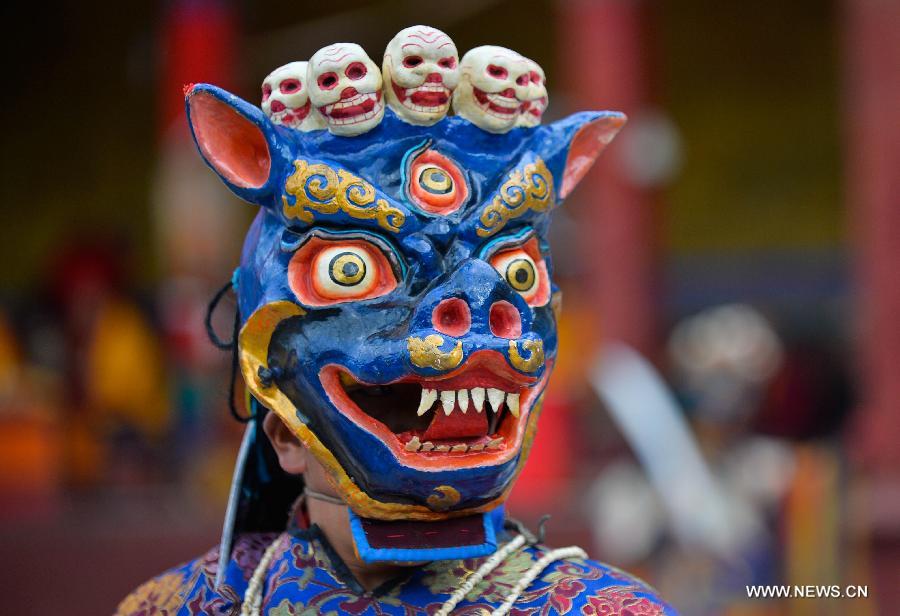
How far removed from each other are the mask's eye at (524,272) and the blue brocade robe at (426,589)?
43 centimetres

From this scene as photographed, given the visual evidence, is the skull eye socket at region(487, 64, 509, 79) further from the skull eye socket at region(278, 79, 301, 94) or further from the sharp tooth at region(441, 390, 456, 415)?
the sharp tooth at region(441, 390, 456, 415)

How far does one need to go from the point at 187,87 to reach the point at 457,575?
85 cm

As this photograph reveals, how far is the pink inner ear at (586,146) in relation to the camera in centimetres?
236

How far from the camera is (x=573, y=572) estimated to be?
224 centimetres

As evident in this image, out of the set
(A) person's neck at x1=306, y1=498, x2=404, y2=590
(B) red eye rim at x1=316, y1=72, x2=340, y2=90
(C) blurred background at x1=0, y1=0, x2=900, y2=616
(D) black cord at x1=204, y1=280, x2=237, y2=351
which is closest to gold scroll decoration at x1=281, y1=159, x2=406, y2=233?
(B) red eye rim at x1=316, y1=72, x2=340, y2=90

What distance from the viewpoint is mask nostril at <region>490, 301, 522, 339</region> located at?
2055mm

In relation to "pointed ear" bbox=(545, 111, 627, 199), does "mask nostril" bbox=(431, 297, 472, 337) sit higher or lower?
lower

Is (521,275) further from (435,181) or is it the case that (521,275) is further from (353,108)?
(353,108)

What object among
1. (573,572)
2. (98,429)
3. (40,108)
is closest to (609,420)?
(98,429)

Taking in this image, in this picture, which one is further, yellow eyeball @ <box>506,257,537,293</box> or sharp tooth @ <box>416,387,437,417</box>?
yellow eyeball @ <box>506,257,537,293</box>

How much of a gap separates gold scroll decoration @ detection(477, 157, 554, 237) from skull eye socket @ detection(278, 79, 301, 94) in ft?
1.12

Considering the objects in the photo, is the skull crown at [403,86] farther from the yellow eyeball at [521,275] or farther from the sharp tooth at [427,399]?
the sharp tooth at [427,399]

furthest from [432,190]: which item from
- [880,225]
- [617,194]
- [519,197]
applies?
[617,194]

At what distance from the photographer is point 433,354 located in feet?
6.45
